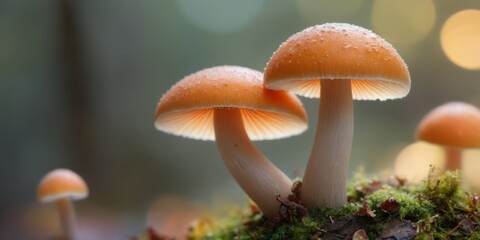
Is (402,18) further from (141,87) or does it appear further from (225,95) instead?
(225,95)

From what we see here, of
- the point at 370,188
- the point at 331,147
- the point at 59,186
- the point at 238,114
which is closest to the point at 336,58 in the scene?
the point at 331,147

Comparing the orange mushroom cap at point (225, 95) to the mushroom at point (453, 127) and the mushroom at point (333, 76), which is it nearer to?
the mushroom at point (333, 76)

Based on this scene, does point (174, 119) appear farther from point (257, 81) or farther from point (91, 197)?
point (91, 197)

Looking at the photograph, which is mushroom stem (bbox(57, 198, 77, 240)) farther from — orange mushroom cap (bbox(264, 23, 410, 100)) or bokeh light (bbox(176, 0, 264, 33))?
bokeh light (bbox(176, 0, 264, 33))

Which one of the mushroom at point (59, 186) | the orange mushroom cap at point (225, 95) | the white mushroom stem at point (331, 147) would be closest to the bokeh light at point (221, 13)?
the mushroom at point (59, 186)

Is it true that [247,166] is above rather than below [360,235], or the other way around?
above
